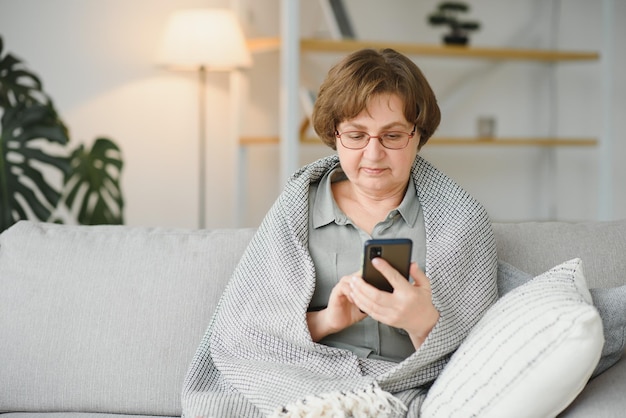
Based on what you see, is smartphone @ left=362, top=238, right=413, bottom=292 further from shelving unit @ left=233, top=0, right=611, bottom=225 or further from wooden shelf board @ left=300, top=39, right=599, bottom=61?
wooden shelf board @ left=300, top=39, right=599, bottom=61

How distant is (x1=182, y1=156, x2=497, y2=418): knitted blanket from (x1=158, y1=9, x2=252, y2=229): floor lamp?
2.22 meters

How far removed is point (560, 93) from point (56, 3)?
2637 millimetres

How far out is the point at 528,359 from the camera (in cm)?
146

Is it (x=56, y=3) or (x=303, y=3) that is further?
(x=303, y=3)

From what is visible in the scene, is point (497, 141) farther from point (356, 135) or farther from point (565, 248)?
point (356, 135)

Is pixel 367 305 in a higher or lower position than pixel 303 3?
lower

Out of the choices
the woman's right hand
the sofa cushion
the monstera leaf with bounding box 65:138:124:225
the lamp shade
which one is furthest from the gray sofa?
the lamp shade

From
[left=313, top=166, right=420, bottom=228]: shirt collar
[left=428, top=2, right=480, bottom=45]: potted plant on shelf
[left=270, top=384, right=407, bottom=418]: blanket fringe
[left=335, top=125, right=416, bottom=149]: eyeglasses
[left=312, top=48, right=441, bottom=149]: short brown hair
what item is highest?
[left=428, top=2, right=480, bottom=45]: potted plant on shelf

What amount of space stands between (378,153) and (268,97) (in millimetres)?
2858

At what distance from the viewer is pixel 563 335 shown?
144 cm

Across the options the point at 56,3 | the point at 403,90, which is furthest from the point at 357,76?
the point at 56,3

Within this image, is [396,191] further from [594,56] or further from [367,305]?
[594,56]

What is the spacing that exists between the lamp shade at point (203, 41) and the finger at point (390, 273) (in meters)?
2.64

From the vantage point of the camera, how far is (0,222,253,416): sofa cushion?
6.42ft
